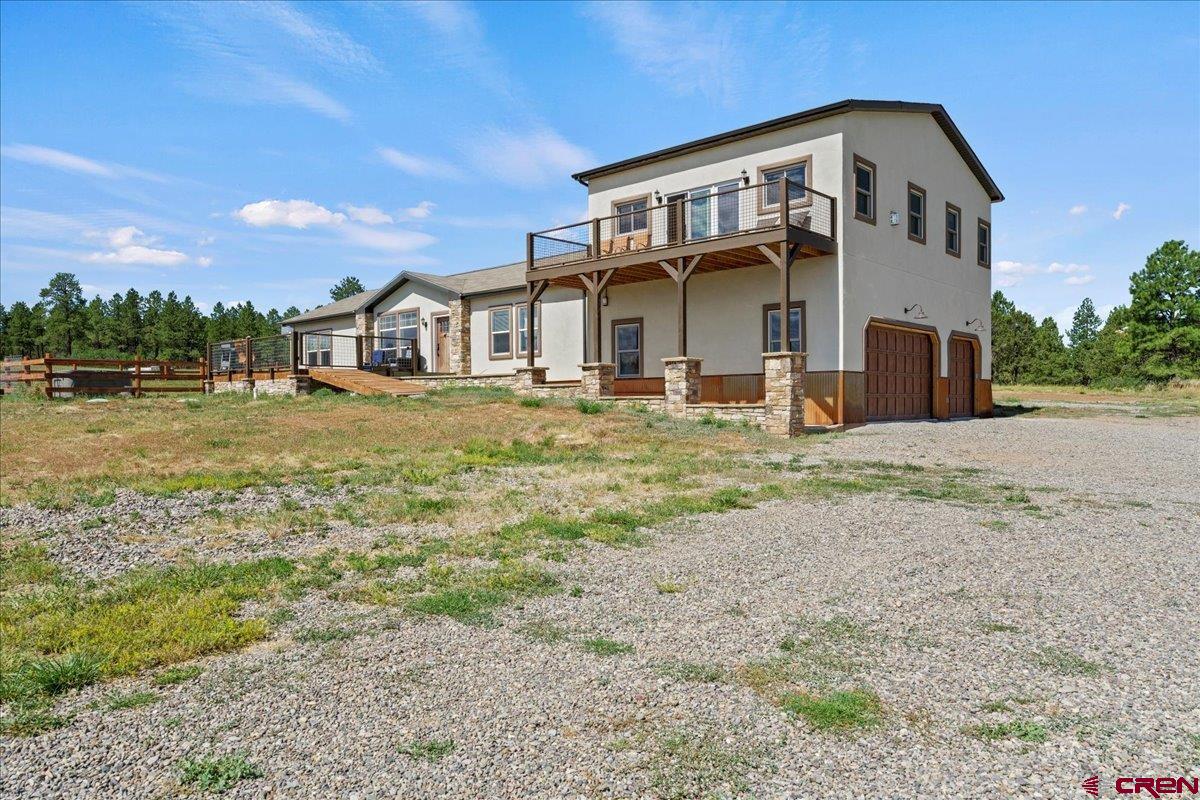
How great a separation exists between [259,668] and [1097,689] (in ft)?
14.4

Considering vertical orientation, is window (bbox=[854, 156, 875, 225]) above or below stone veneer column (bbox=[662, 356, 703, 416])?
above

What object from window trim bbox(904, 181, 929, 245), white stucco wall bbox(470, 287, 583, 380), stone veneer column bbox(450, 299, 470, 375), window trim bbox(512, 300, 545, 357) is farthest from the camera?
stone veneer column bbox(450, 299, 470, 375)

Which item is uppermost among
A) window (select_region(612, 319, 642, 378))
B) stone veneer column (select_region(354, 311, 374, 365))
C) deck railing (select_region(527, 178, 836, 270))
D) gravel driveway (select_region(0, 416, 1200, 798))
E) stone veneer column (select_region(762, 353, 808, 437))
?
deck railing (select_region(527, 178, 836, 270))

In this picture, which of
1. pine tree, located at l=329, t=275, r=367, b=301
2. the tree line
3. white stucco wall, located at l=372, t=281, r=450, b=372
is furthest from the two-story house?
pine tree, located at l=329, t=275, r=367, b=301

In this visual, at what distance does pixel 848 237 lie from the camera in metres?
17.7

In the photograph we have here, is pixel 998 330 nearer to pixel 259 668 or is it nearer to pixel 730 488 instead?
pixel 730 488

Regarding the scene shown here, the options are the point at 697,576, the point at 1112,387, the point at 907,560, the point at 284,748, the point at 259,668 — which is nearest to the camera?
the point at 284,748

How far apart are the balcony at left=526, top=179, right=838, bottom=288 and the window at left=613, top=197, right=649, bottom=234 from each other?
0.10 feet

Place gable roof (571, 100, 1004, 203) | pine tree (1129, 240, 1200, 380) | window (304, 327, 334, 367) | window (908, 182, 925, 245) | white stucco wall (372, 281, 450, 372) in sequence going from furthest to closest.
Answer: pine tree (1129, 240, 1200, 380) < window (304, 327, 334, 367) < white stucco wall (372, 281, 450, 372) < window (908, 182, 925, 245) < gable roof (571, 100, 1004, 203)

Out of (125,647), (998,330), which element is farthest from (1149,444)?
(998,330)

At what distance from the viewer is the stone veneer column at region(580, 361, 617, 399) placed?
19.6 meters

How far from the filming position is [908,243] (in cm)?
2025

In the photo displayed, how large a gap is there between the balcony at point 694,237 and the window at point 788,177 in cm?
3

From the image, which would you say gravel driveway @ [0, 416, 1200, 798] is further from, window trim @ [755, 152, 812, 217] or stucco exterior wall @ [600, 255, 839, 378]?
window trim @ [755, 152, 812, 217]
